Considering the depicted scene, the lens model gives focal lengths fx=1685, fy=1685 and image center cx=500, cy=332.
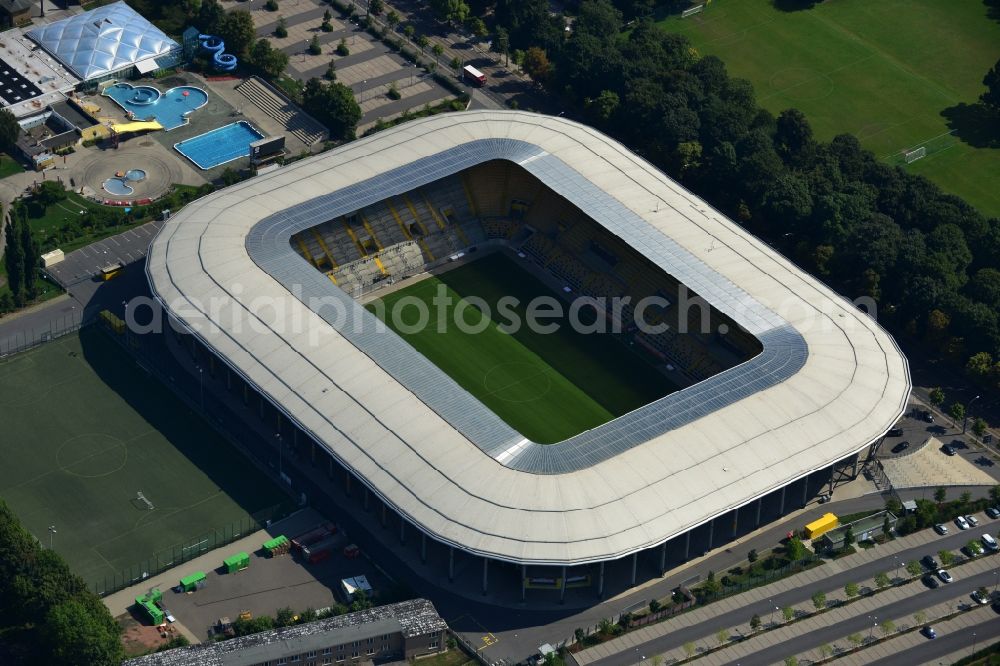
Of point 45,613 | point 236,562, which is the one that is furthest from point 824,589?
point 45,613

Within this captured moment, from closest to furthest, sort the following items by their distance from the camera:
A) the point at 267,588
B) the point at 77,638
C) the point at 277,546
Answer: the point at 77,638
the point at 267,588
the point at 277,546

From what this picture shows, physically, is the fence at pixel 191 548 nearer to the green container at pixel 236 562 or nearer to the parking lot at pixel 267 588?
the parking lot at pixel 267 588

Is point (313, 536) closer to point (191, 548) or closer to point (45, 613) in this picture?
point (191, 548)

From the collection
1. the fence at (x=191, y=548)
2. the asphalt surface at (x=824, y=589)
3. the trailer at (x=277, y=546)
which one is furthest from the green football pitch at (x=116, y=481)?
the asphalt surface at (x=824, y=589)

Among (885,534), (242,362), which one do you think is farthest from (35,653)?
(885,534)

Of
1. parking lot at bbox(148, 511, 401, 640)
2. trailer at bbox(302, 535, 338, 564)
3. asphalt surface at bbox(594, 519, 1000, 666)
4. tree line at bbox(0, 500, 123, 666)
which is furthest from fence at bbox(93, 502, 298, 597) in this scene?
asphalt surface at bbox(594, 519, 1000, 666)

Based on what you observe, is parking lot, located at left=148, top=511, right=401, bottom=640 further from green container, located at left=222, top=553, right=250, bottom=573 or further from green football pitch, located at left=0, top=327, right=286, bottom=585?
green football pitch, located at left=0, top=327, right=286, bottom=585
